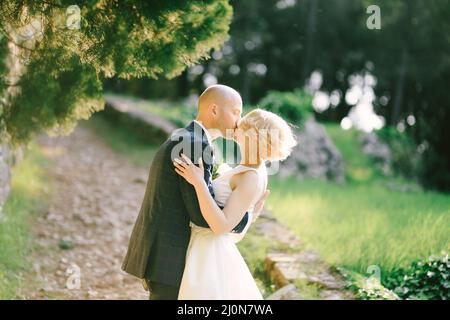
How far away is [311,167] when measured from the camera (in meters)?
12.1

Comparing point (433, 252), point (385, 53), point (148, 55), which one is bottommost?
point (433, 252)

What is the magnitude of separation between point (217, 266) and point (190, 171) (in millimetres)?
531

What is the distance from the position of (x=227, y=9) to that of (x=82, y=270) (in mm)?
2983

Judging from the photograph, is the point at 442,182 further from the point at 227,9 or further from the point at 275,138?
the point at 275,138

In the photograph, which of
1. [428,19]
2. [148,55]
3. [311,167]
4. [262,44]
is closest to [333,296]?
[148,55]

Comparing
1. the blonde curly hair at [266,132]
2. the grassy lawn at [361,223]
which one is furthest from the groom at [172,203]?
the grassy lawn at [361,223]

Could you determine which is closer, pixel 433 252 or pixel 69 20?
pixel 69 20

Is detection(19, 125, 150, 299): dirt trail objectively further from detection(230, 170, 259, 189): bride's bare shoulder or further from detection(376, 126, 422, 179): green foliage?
detection(376, 126, 422, 179): green foliage

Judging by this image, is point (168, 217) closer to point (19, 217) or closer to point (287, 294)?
point (287, 294)

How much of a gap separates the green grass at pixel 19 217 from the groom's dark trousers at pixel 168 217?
229 centimetres

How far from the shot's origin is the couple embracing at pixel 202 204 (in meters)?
2.78

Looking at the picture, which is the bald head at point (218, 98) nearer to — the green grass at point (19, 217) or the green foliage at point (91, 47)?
the green foliage at point (91, 47)

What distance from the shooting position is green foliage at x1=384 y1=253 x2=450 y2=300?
4371 millimetres

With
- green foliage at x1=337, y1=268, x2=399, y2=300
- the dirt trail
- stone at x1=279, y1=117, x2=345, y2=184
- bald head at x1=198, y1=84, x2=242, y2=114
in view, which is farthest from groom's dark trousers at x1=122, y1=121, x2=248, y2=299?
stone at x1=279, y1=117, x2=345, y2=184
